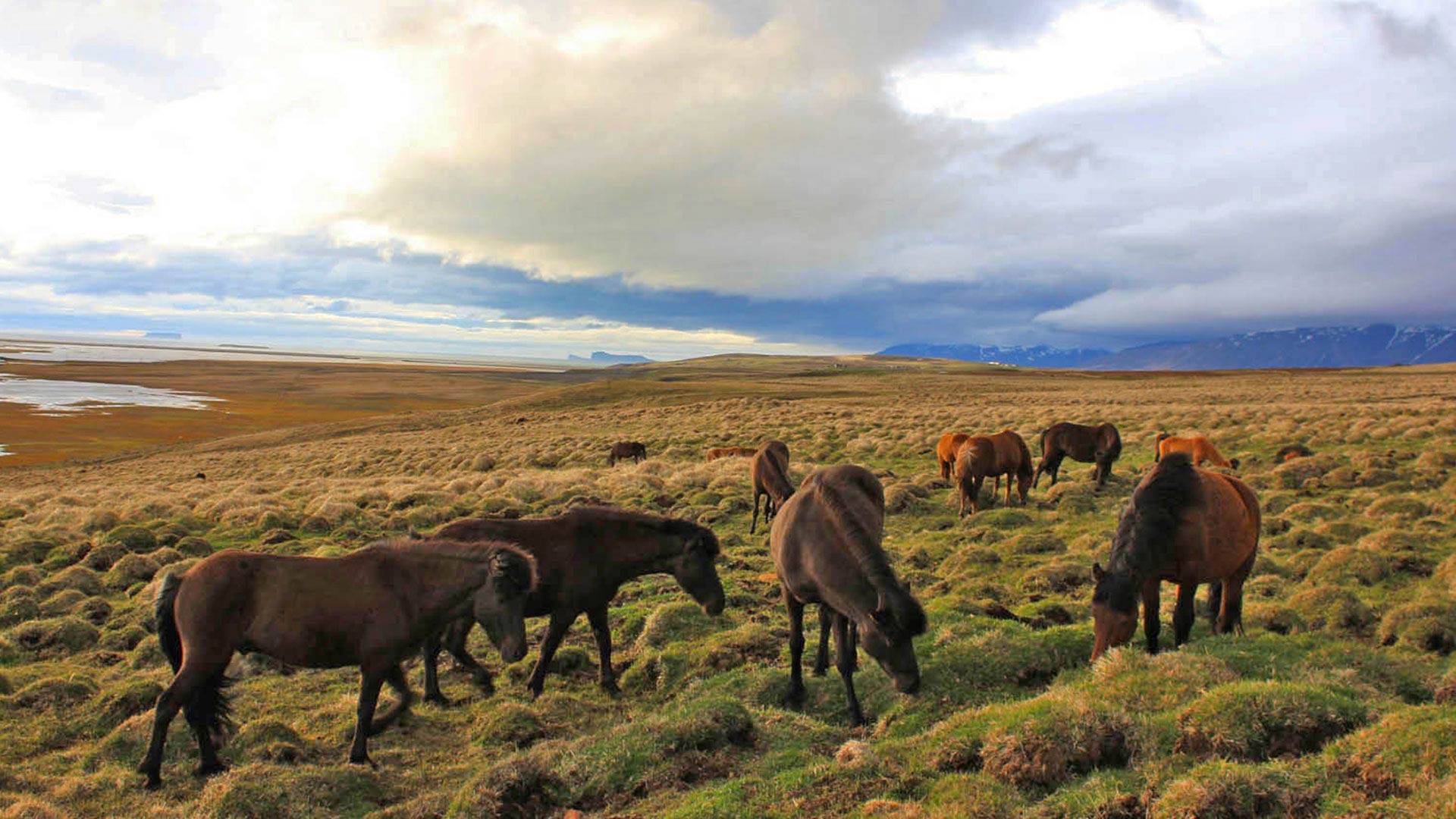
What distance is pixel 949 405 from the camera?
181 feet

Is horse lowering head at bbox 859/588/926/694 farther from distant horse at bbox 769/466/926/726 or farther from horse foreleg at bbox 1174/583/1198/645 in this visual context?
horse foreleg at bbox 1174/583/1198/645

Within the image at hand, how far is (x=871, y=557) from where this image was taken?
684cm

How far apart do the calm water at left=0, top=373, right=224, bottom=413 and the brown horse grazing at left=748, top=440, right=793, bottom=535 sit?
303 ft

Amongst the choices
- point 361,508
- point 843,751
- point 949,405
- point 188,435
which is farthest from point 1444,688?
point 188,435

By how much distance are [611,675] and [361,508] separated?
1463cm

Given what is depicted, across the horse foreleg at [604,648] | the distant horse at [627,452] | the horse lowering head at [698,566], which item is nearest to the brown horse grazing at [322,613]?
the horse foreleg at [604,648]

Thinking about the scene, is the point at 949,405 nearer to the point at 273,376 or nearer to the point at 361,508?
the point at 361,508

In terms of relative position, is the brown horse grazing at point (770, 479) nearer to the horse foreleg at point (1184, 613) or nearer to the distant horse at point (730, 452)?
the horse foreleg at point (1184, 613)

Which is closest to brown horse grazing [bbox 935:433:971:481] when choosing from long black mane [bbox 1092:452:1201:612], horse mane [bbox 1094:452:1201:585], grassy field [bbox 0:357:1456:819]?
grassy field [bbox 0:357:1456:819]

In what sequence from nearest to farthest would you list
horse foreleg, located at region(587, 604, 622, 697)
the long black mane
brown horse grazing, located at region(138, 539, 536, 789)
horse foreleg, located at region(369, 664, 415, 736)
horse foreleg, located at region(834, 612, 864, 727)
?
brown horse grazing, located at region(138, 539, 536, 789) < horse foreleg, located at region(834, 612, 864, 727) < the long black mane < horse foreleg, located at region(369, 664, 415, 736) < horse foreleg, located at region(587, 604, 622, 697)

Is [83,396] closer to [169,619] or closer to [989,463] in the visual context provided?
[169,619]

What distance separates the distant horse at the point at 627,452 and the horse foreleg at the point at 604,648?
23803 mm

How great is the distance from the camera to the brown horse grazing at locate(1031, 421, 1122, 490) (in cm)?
1964

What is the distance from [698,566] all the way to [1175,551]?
18.1 feet
